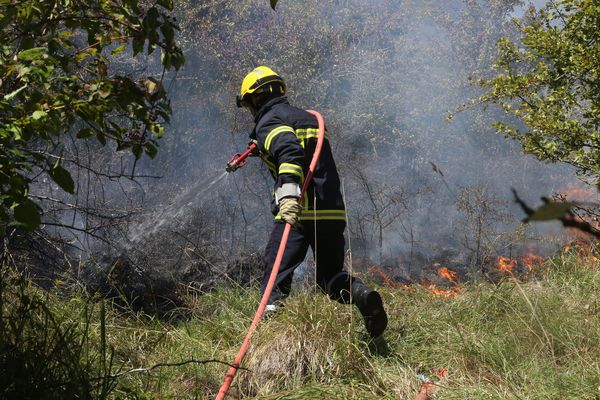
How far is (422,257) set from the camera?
879 cm

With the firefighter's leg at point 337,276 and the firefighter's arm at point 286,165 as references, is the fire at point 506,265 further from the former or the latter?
the firefighter's arm at point 286,165

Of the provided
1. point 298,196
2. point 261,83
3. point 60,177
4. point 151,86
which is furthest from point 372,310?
point 60,177

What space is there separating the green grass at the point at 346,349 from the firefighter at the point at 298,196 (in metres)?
0.20

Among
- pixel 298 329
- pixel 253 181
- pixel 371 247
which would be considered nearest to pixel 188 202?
pixel 253 181

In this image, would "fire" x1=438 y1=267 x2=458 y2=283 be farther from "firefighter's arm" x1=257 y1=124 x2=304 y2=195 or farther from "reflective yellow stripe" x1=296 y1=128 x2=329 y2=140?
"firefighter's arm" x1=257 y1=124 x2=304 y2=195

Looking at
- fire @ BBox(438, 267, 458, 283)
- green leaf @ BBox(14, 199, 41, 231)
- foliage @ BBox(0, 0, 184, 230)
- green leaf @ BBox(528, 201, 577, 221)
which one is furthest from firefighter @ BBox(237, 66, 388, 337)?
green leaf @ BBox(528, 201, 577, 221)

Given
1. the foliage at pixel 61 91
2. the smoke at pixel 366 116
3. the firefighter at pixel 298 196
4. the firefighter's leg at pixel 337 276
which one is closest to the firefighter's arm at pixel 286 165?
the firefighter at pixel 298 196

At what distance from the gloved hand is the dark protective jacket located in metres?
0.19

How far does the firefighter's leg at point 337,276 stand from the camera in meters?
4.00

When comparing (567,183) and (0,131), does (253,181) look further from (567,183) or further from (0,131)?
(0,131)

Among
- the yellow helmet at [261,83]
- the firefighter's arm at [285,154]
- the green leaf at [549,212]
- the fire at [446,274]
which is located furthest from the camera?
the fire at [446,274]

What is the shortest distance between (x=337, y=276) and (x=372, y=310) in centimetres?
42

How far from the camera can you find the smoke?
9352 millimetres

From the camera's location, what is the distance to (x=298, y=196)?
406 centimetres
